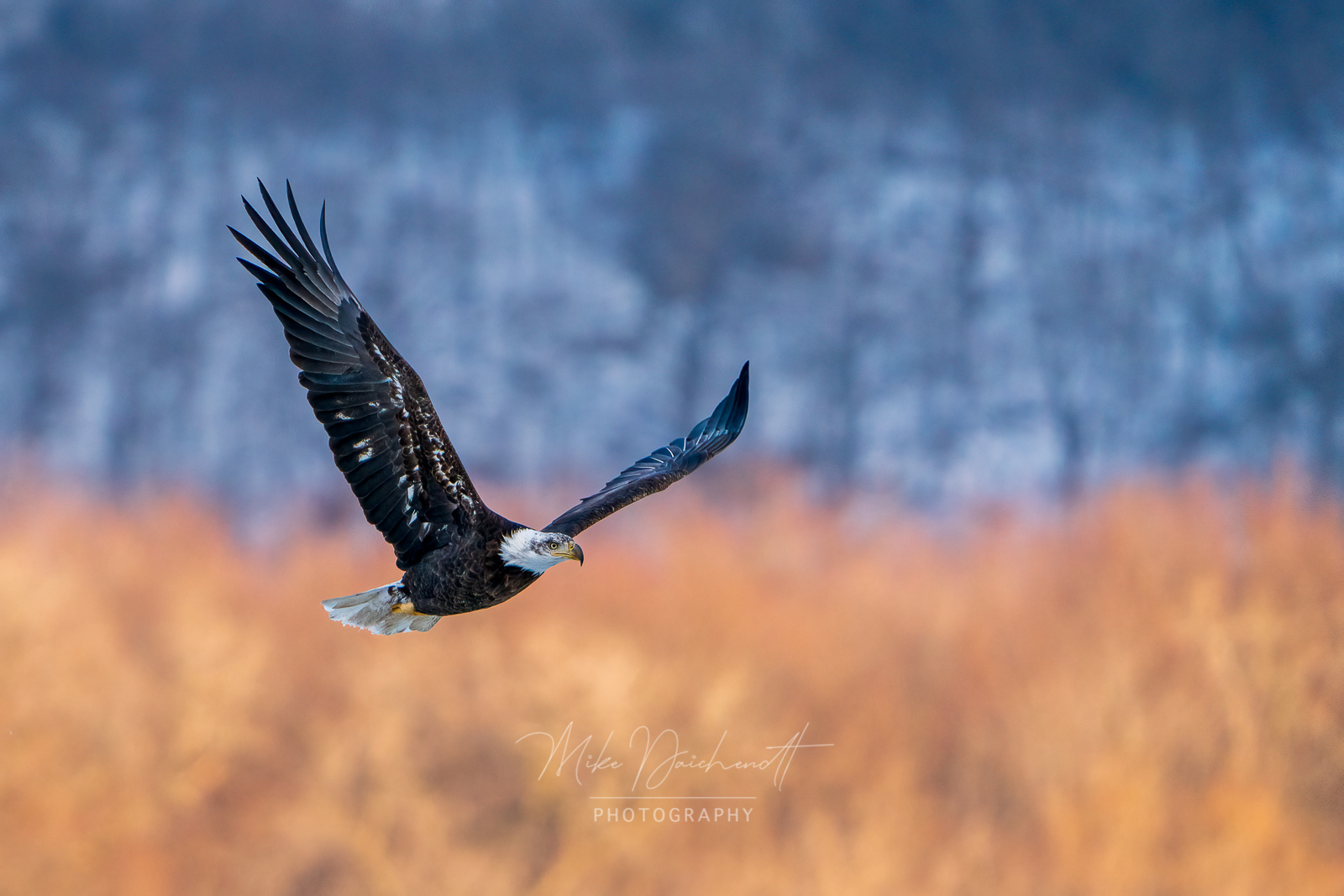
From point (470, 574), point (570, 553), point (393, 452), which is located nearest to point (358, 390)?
point (393, 452)

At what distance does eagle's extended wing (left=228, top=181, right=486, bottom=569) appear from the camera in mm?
4707

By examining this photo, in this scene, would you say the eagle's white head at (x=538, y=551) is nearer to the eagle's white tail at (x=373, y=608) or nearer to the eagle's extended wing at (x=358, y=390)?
the eagle's extended wing at (x=358, y=390)

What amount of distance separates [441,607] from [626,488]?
149 centimetres

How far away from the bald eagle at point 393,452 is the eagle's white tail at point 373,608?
2 cm

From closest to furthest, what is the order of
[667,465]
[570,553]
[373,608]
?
[570,553]
[373,608]
[667,465]

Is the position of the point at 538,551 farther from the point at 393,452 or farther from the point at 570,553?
the point at 393,452

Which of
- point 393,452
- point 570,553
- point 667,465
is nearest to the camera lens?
point 570,553

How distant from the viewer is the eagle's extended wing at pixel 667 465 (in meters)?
5.75

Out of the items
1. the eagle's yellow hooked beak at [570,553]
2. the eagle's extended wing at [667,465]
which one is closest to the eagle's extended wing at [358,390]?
the eagle's yellow hooked beak at [570,553]

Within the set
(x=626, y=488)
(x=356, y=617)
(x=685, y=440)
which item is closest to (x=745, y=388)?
(x=685, y=440)

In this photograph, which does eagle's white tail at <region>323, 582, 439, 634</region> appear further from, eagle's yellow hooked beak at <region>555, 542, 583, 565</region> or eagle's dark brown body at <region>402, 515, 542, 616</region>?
eagle's yellow hooked beak at <region>555, 542, 583, 565</region>

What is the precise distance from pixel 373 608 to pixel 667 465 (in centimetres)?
223

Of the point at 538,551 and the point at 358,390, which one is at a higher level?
the point at 358,390

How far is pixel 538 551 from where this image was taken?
15.3 feet
